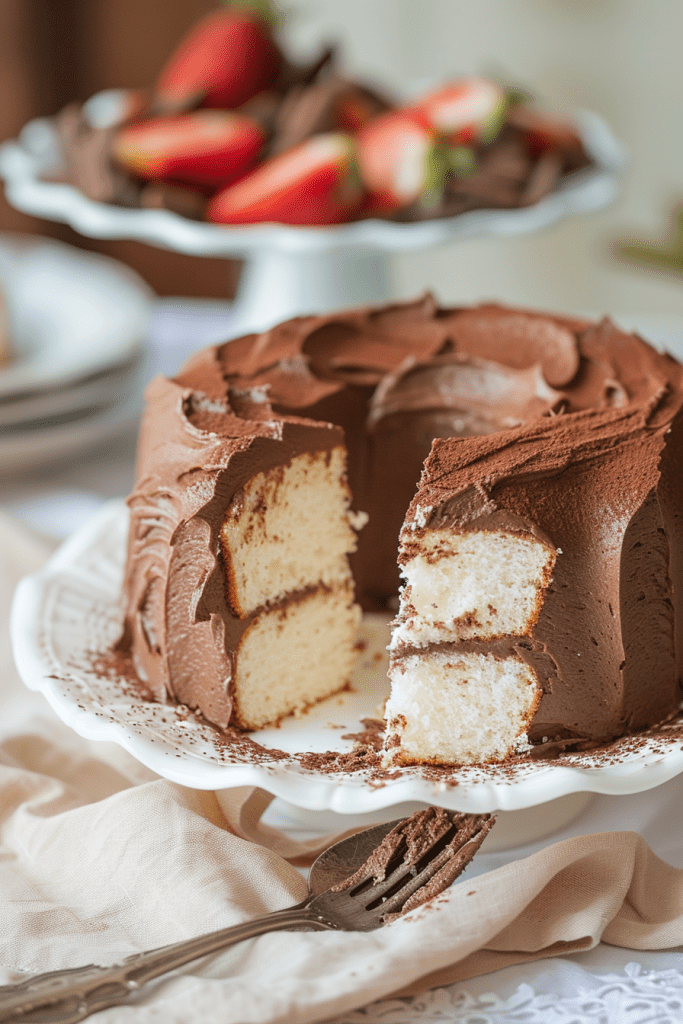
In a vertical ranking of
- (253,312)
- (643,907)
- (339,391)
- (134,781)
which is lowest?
(643,907)

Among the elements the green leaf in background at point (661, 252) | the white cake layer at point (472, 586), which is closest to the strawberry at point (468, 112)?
the green leaf in background at point (661, 252)

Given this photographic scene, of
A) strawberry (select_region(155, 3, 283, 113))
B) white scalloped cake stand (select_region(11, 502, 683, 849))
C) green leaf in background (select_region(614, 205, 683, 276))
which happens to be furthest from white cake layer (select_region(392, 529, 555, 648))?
green leaf in background (select_region(614, 205, 683, 276))

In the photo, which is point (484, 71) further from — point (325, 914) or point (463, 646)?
Result: point (325, 914)

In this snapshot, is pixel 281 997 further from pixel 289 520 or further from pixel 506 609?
pixel 289 520

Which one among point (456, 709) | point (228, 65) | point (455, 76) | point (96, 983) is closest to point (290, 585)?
point (456, 709)

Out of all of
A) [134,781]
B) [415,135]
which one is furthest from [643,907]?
[415,135]

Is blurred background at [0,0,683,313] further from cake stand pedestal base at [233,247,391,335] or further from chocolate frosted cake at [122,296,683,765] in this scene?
chocolate frosted cake at [122,296,683,765]

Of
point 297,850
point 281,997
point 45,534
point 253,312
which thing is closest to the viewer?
point 281,997
